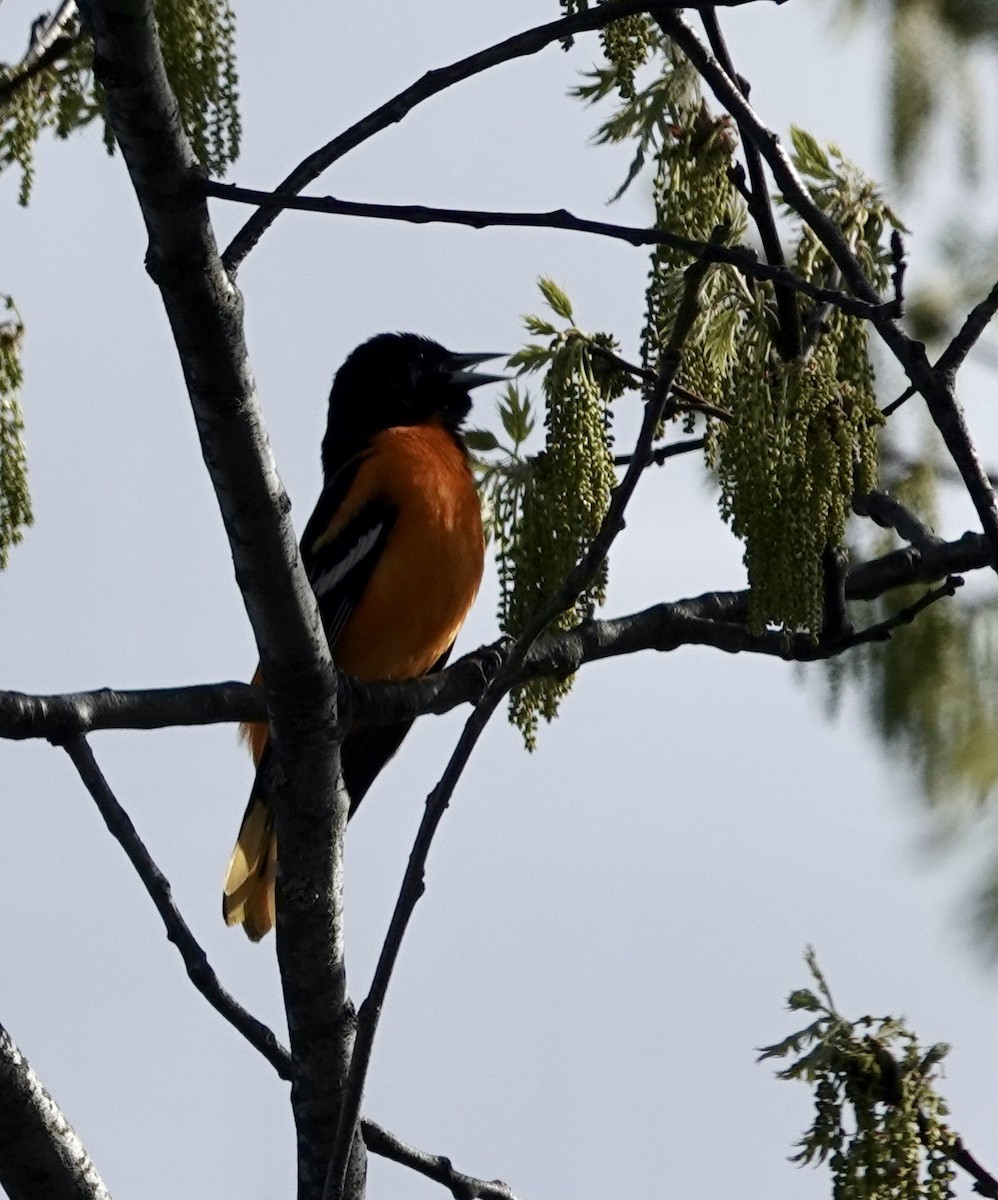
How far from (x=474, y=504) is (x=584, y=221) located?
2.93 m

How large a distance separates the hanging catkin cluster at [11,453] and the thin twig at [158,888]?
1.18ft

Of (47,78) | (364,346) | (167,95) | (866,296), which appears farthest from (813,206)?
(364,346)

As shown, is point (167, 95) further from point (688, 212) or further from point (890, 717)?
point (890, 717)

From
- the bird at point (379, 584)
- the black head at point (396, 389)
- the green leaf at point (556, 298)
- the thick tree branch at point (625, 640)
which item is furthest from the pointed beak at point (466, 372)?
the green leaf at point (556, 298)

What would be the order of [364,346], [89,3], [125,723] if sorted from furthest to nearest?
[364,346], [125,723], [89,3]

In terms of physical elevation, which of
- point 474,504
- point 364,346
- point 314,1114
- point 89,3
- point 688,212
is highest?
point 364,346

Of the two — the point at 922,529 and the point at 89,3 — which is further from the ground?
the point at 922,529

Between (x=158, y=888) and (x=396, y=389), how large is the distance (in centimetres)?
317

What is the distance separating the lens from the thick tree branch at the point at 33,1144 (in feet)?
9.70

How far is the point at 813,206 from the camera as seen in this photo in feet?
8.95

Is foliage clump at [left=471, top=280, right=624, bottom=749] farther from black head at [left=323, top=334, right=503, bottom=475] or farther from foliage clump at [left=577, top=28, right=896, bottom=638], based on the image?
black head at [left=323, top=334, right=503, bottom=475]

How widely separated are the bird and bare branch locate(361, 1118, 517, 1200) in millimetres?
1470

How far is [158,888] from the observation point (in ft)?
9.96

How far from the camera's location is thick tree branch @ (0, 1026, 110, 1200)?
2.96m
